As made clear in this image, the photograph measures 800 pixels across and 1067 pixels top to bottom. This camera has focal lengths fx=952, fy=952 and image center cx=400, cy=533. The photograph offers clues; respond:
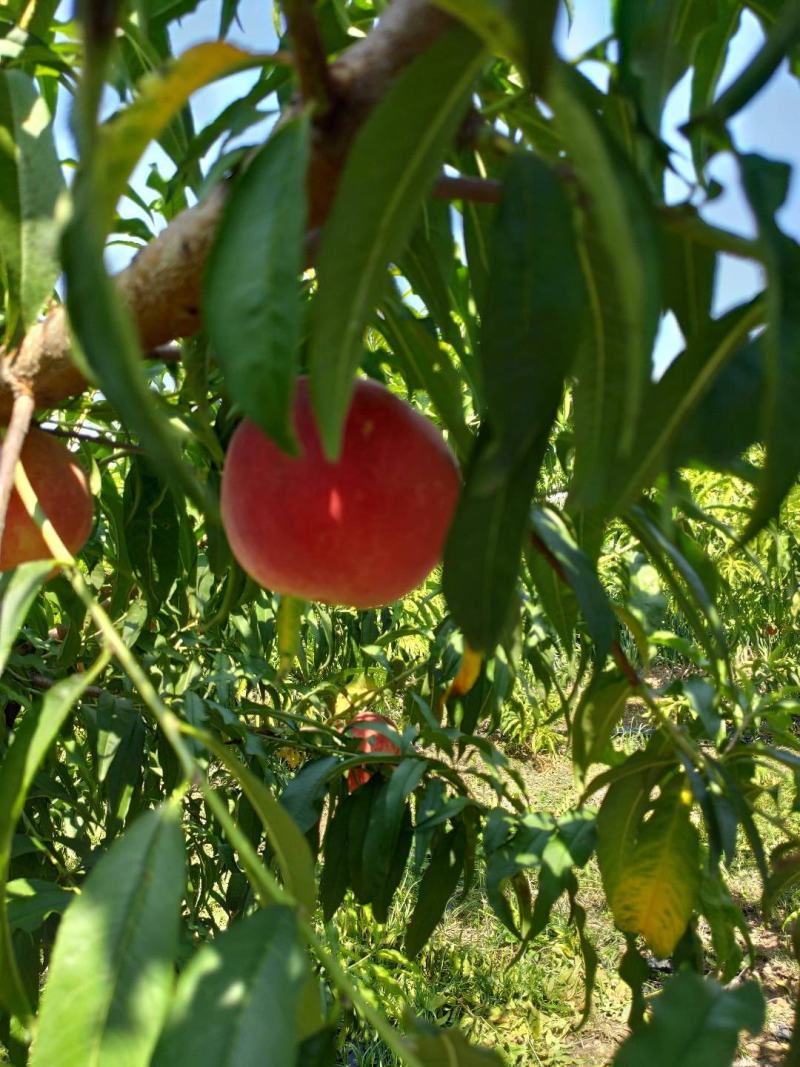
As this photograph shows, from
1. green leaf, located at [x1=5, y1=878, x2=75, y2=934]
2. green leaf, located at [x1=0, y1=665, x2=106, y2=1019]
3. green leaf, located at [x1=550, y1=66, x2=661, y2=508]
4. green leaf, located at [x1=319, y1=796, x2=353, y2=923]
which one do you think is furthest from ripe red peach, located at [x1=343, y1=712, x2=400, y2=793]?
→ green leaf, located at [x1=550, y1=66, x2=661, y2=508]

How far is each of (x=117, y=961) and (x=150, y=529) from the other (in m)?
0.55

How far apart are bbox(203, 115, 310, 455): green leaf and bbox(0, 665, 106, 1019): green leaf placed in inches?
6.8

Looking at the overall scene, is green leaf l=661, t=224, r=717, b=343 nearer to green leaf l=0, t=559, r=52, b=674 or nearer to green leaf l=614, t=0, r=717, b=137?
green leaf l=614, t=0, r=717, b=137

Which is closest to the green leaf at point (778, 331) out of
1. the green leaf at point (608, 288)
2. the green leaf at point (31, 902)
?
the green leaf at point (608, 288)

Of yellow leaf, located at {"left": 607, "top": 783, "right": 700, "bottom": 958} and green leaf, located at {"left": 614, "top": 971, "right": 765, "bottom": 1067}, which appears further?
yellow leaf, located at {"left": 607, "top": 783, "right": 700, "bottom": 958}

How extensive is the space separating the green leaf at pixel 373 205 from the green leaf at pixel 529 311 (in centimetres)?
3

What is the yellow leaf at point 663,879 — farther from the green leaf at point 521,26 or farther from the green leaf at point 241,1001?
the green leaf at point 521,26

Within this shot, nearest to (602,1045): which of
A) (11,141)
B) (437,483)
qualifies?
(437,483)

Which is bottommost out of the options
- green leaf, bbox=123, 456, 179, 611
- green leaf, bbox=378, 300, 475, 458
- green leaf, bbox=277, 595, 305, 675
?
green leaf, bbox=277, 595, 305, 675

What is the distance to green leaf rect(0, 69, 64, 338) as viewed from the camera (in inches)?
18.1

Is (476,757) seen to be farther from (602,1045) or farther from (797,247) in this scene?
(797,247)

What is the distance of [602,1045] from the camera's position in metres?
2.42

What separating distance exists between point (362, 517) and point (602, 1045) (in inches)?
94.7

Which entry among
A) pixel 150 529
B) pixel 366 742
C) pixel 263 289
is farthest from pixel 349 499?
pixel 366 742
